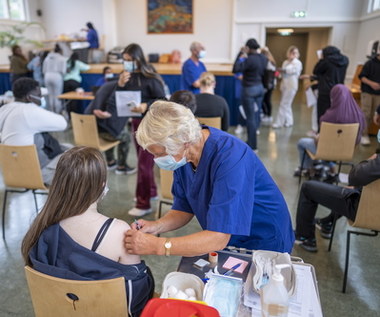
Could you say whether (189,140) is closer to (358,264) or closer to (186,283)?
(186,283)

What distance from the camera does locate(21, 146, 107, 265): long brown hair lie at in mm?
1113

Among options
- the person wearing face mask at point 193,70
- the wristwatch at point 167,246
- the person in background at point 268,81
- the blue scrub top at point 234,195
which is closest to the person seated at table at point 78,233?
the wristwatch at point 167,246

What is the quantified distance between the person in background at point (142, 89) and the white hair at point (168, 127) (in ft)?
5.39

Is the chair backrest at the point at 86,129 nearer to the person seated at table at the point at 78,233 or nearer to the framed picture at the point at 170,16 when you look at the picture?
the person seated at table at the point at 78,233

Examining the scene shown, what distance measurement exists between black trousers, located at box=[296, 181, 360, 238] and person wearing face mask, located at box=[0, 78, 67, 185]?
196 centimetres

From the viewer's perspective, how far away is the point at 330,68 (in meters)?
4.31

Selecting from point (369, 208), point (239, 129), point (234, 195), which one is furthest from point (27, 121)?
point (239, 129)

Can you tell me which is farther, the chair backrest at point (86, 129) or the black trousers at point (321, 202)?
the chair backrest at point (86, 129)

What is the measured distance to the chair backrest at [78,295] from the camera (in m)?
0.99

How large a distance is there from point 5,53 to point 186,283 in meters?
11.1

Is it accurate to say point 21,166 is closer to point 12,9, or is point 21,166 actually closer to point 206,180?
point 206,180

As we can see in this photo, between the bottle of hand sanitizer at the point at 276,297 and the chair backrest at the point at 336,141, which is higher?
the bottle of hand sanitizer at the point at 276,297

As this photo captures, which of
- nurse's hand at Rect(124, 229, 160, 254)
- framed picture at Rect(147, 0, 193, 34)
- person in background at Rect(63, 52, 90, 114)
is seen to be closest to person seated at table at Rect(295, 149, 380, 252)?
nurse's hand at Rect(124, 229, 160, 254)

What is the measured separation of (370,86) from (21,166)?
4.72 m
